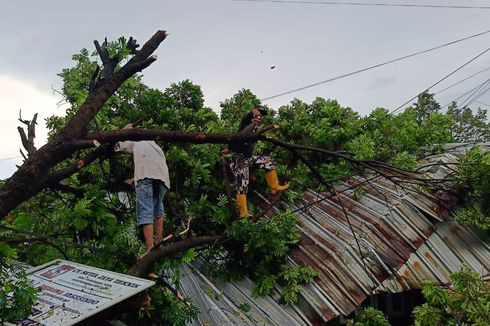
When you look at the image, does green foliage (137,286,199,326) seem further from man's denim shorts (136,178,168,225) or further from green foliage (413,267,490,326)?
green foliage (413,267,490,326)

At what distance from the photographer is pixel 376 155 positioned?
6.42 m

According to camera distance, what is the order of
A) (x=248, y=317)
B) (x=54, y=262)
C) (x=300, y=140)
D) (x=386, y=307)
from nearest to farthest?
(x=54, y=262) < (x=248, y=317) < (x=386, y=307) < (x=300, y=140)

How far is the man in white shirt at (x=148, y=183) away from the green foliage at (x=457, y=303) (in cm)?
245

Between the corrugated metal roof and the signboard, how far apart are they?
1166 mm

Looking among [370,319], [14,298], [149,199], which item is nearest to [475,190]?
[370,319]

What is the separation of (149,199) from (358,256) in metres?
2.15

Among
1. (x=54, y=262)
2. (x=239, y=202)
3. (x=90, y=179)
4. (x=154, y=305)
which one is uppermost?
(x=90, y=179)

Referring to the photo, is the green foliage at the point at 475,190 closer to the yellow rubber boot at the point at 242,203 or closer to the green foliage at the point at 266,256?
the green foliage at the point at 266,256

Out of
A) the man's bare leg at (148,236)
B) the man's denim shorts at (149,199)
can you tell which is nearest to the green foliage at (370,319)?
the man's bare leg at (148,236)

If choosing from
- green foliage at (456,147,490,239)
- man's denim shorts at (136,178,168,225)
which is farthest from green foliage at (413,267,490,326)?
man's denim shorts at (136,178,168,225)

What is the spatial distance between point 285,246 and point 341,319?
929 mm

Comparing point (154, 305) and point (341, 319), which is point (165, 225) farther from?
point (341, 319)

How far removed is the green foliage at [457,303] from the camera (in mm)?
3576

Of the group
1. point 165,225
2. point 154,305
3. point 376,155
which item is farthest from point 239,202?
point 376,155
